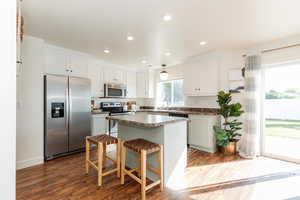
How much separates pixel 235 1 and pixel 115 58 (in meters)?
3.25

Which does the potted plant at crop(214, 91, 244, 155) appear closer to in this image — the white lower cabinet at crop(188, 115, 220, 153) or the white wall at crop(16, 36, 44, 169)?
the white lower cabinet at crop(188, 115, 220, 153)

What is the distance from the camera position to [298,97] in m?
2.94

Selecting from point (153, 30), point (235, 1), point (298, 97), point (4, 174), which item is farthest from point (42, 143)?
point (298, 97)

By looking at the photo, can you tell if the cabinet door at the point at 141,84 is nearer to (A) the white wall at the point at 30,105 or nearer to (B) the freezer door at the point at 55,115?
(B) the freezer door at the point at 55,115

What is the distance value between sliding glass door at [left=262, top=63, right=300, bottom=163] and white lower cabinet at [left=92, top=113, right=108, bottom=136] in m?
4.05

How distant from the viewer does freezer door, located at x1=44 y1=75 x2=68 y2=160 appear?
3.03 meters

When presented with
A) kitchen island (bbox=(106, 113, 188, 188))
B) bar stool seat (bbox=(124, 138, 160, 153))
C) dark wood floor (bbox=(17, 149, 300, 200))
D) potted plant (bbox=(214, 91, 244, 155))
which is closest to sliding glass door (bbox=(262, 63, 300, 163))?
dark wood floor (bbox=(17, 149, 300, 200))

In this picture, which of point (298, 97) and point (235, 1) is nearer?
point (235, 1)

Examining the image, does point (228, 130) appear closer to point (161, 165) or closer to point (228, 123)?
point (228, 123)

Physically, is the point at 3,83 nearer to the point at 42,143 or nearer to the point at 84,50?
the point at 42,143

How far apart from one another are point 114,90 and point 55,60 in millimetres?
1882

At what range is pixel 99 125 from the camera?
13.6 feet

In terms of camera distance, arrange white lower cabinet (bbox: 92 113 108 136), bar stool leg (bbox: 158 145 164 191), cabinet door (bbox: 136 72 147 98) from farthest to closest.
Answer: cabinet door (bbox: 136 72 147 98), white lower cabinet (bbox: 92 113 108 136), bar stool leg (bbox: 158 145 164 191)

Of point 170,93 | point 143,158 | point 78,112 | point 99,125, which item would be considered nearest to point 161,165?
point 143,158
